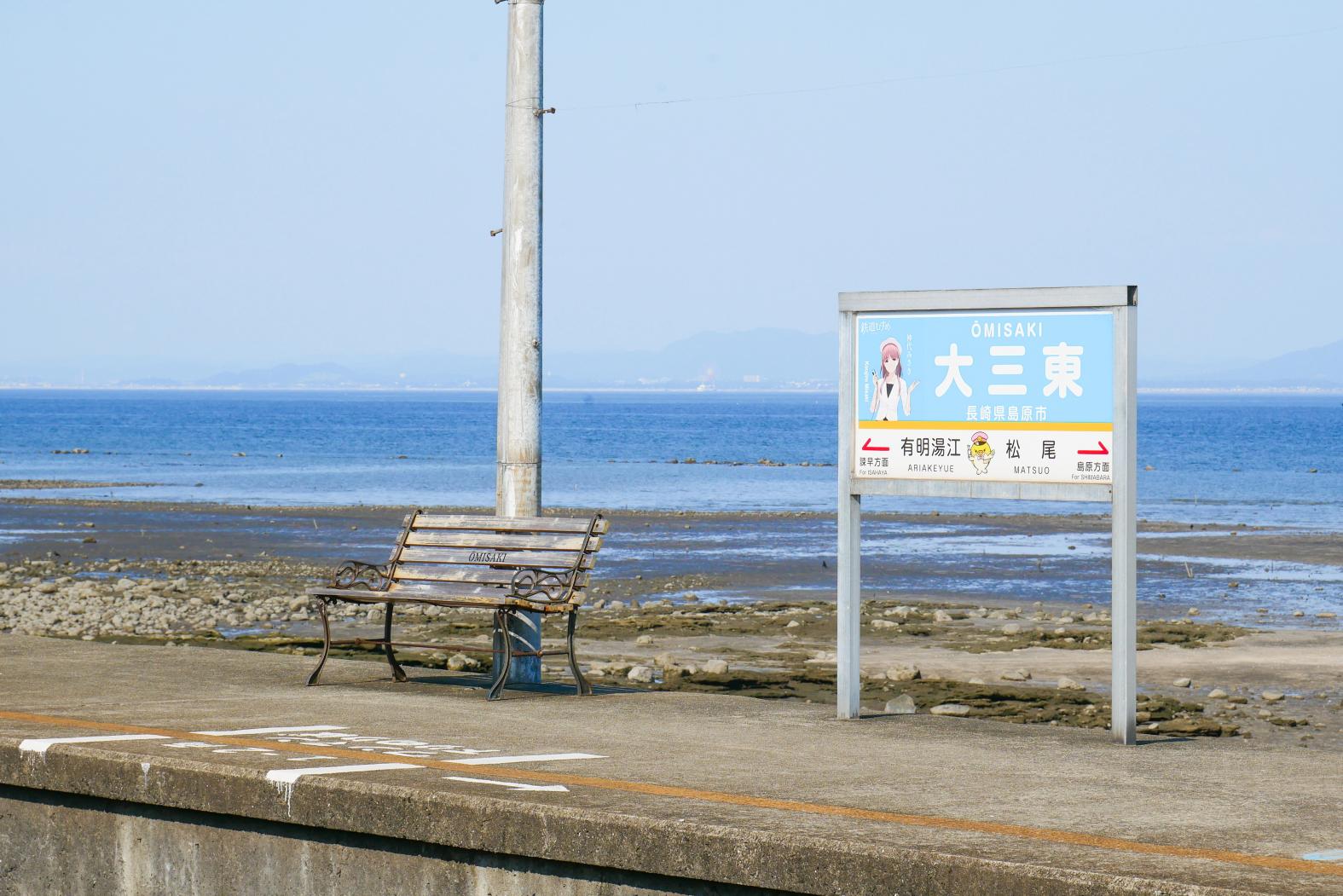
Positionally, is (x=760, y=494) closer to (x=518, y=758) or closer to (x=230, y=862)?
(x=518, y=758)

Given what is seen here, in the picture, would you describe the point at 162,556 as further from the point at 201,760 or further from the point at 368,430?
the point at 368,430

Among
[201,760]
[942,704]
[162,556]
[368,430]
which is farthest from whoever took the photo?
[368,430]

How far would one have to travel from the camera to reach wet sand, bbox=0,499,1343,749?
13422 mm

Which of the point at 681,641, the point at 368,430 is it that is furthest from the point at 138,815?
the point at 368,430

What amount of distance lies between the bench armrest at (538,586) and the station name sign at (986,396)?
191 centimetres

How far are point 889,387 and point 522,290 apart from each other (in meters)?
2.67

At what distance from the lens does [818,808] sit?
5.65 meters

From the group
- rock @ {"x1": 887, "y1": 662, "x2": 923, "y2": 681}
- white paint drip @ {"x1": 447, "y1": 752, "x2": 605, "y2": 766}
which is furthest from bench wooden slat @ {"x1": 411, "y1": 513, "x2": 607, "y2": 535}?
rock @ {"x1": 887, "y1": 662, "x2": 923, "y2": 681}

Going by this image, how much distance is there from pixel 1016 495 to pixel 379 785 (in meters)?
3.28

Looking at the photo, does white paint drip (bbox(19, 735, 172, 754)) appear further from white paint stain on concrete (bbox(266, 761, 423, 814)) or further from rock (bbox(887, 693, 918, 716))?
rock (bbox(887, 693, 918, 716))

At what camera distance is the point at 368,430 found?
11981cm

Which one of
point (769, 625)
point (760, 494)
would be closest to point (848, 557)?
point (769, 625)

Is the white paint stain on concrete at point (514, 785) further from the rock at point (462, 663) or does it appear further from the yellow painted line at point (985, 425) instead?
the rock at point (462, 663)

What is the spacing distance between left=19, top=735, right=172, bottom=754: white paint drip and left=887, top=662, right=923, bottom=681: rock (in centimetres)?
832
